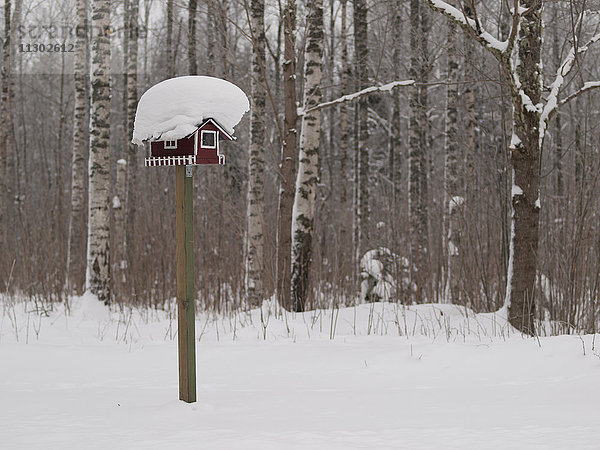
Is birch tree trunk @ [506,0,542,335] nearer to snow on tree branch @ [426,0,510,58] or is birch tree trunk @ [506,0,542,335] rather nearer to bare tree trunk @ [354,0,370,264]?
snow on tree branch @ [426,0,510,58]

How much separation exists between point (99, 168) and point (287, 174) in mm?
2398

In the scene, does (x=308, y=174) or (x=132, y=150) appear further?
(x=132, y=150)

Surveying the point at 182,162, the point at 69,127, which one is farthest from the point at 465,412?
the point at 69,127

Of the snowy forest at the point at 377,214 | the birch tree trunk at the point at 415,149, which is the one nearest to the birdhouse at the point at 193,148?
the snowy forest at the point at 377,214

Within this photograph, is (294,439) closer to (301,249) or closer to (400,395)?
(400,395)

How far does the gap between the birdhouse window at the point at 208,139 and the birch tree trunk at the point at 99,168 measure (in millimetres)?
4376

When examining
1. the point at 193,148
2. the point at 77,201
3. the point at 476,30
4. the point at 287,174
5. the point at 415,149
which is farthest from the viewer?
the point at 415,149

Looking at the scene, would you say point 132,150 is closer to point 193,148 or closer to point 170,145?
point 170,145

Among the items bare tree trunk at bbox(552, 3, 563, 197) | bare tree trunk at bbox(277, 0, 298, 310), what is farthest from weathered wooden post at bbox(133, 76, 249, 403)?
bare tree trunk at bbox(552, 3, 563, 197)

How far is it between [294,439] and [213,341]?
3.03m

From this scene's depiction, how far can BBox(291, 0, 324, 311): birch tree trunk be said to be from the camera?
715 centimetres

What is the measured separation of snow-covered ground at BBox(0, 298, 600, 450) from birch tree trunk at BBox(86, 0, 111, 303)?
1.03 metres

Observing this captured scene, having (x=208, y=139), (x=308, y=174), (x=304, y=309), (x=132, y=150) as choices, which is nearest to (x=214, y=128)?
(x=208, y=139)

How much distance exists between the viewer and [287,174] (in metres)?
7.32
